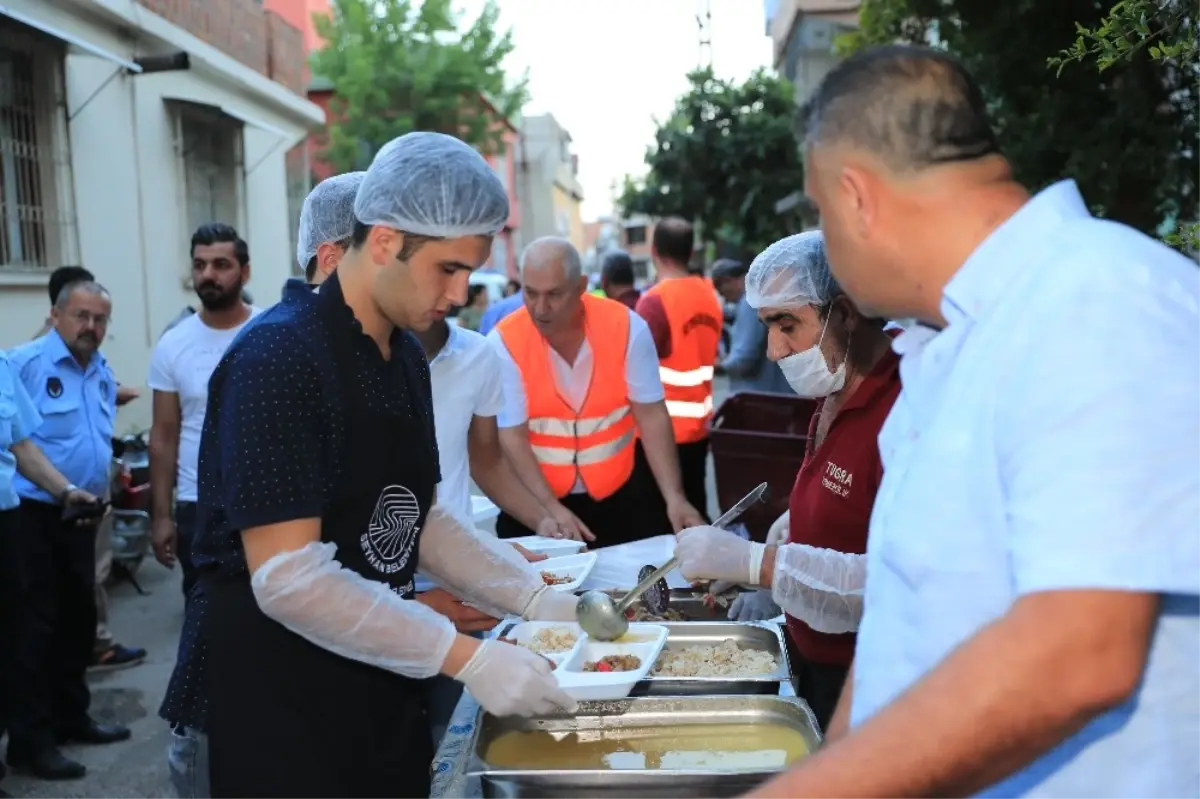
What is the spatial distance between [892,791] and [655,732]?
118 cm

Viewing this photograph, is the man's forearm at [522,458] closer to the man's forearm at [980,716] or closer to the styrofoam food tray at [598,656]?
the styrofoam food tray at [598,656]

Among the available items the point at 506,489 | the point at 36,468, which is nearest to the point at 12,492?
the point at 36,468

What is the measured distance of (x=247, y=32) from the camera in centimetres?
1080

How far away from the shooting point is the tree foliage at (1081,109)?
15.0 feet

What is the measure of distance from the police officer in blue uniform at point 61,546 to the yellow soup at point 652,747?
9.05 feet

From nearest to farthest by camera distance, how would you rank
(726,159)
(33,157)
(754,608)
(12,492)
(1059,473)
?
(1059,473), (754,608), (12,492), (33,157), (726,159)

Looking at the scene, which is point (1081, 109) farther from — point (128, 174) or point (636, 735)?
point (128, 174)

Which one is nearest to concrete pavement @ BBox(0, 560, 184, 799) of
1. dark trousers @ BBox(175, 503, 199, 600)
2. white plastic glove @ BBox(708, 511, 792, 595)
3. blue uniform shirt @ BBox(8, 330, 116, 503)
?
dark trousers @ BBox(175, 503, 199, 600)

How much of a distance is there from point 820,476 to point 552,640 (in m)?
0.68

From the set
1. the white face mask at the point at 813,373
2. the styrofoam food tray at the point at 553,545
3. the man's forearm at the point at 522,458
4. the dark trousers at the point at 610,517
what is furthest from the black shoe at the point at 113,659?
the white face mask at the point at 813,373

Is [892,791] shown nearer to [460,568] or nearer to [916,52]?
[916,52]

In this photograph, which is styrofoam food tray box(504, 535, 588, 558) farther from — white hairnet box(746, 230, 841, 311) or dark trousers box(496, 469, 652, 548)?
white hairnet box(746, 230, 841, 311)

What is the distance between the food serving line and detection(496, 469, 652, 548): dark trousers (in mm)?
1534

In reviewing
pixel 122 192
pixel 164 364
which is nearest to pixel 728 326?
pixel 122 192
